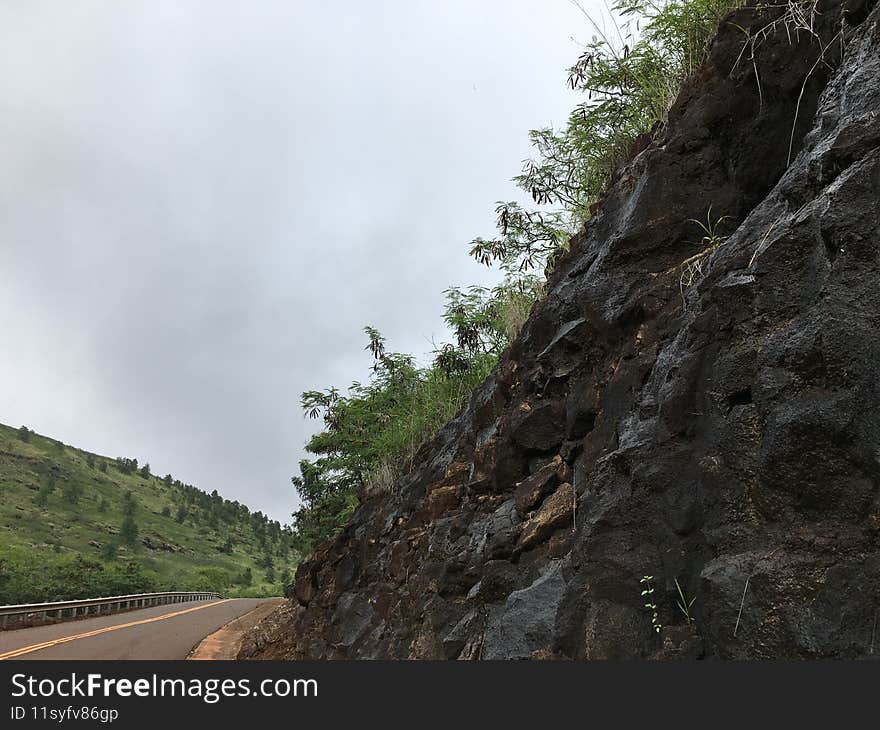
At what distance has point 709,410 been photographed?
3.60 meters

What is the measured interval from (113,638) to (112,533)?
5913cm

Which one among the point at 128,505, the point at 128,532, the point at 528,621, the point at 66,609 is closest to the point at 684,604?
the point at 528,621

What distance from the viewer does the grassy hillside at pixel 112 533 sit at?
112 feet

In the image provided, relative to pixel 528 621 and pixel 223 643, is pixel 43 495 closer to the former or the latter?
pixel 223 643

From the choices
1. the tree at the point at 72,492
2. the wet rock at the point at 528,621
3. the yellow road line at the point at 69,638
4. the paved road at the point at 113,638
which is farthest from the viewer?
the tree at the point at 72,492

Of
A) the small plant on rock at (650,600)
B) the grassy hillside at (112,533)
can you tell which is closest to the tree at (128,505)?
the grassy hillside at (112,533)

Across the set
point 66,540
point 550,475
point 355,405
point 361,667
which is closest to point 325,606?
point 355,405

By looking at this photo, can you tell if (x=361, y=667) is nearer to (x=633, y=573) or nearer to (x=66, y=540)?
(x=633, y=573)

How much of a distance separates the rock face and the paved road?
437 inches

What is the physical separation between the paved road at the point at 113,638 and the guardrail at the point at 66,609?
777 millimetres

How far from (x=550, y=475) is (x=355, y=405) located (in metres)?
10.7

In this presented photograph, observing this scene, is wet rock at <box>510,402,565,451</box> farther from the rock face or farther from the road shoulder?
the road shoulder

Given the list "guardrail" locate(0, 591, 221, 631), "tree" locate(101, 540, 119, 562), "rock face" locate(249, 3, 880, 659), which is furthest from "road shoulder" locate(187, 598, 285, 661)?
"tree" locate(101, 540, 119, 562)

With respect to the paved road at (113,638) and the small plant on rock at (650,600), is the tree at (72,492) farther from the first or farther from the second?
the small plant on rock at (650,600)
